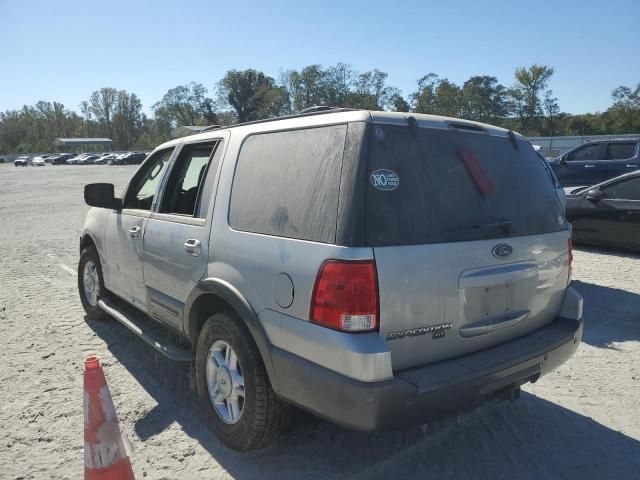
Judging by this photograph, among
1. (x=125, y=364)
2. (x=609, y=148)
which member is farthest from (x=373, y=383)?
(x=609, y=148)

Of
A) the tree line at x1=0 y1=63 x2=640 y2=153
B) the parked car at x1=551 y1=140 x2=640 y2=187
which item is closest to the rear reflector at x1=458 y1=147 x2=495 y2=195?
the parked car at x1=551 y1=140 x2=640 y2=187

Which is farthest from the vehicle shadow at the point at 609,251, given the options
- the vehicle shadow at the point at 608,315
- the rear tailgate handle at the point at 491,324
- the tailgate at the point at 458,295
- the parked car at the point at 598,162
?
the rear tailgate handle at the point at 491,324

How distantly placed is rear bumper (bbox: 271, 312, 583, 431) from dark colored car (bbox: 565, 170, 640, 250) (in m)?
6.41

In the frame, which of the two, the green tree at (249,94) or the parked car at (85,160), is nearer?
the parked car at (85,160)

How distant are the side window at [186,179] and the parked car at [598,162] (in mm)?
11768

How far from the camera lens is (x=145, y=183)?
14.8ft

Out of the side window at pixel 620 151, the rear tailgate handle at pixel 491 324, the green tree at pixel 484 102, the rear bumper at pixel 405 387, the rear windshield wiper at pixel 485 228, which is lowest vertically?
the rear bumper at pixel 405 387

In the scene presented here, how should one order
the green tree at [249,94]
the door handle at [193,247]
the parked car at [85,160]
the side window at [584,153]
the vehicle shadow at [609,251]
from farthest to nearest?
the green tree at [249,94], the parked car at [85,160], the side window at [584,153], the vehicle shadow at [609,251], the door handle at [193,247]

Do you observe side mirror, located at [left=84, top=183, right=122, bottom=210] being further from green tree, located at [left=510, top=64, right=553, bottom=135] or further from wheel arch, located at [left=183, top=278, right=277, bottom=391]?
green tree, located at [left=510, top=64, right=553, bottom=135]

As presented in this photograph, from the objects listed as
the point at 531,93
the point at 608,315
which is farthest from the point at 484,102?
the point at 608,315

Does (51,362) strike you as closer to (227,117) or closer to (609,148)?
(609,148)

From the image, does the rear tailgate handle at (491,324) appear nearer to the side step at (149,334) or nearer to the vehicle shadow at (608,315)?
the side step at (149,334)

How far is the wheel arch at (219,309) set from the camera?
256 centimetres

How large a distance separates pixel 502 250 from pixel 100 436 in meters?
2.30
